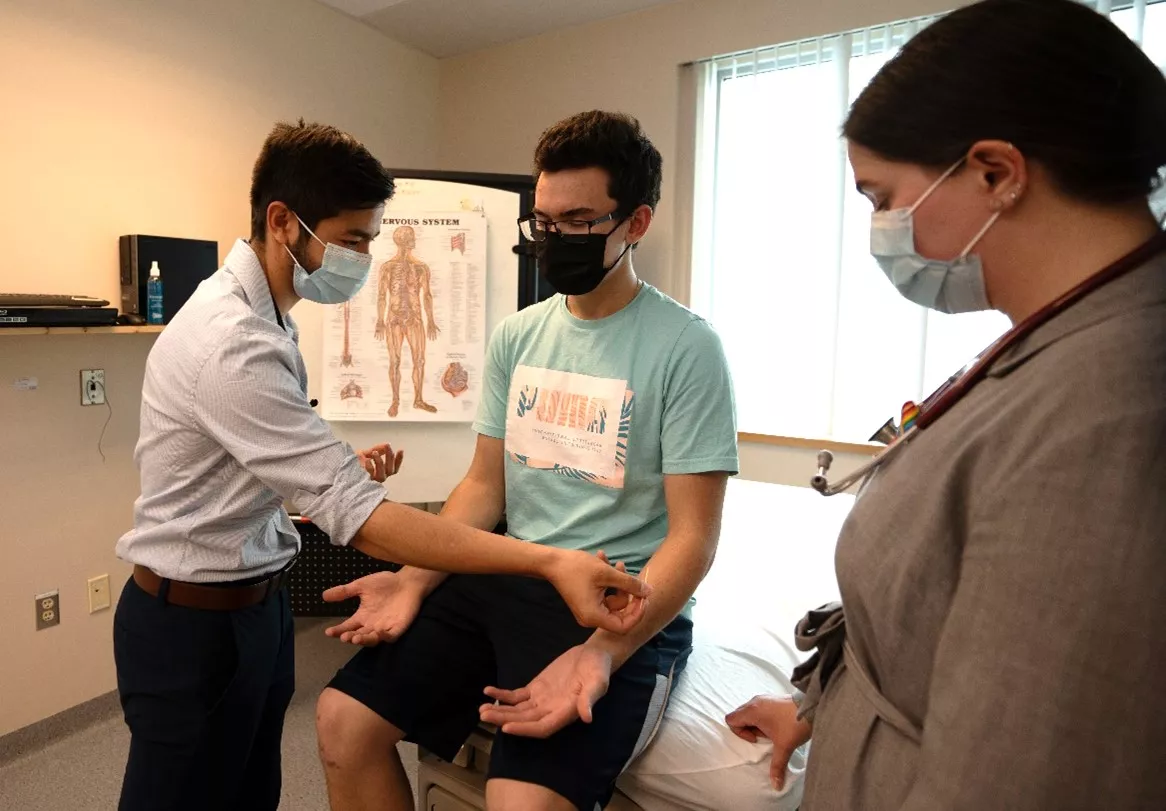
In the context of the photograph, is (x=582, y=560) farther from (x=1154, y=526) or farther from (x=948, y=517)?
(x=1154, y=526)

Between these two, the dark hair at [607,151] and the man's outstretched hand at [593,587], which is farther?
the dark hair at [607,151]

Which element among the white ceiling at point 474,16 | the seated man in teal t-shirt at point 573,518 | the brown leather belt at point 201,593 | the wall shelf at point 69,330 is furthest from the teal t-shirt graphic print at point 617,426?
the white ceiling at point 474,16

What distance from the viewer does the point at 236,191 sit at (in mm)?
2779

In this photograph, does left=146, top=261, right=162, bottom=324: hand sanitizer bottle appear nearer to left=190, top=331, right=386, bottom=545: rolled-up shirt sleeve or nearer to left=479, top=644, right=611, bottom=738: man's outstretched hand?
left=190, top=331, right=386, bottom=545: rolled-up shirt sleeve

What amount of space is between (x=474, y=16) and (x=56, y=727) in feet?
10.0

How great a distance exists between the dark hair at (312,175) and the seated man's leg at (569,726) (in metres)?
0.78

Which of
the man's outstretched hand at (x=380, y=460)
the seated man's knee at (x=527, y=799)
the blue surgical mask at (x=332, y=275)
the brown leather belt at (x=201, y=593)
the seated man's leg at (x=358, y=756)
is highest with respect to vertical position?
the blue surgical mask at (x=332, y=275)

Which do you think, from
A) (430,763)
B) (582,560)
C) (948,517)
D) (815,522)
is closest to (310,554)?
(430,763)

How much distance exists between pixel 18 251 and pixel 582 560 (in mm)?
2061

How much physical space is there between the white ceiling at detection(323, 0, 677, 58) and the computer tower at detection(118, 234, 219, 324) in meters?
1.28

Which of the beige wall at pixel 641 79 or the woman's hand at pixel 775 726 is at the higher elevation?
the beige wall at pixel 641 79

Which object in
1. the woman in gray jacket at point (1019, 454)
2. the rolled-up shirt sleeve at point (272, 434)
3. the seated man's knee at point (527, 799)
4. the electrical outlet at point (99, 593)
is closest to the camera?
the woman in gray jacket at point (1019, 454)

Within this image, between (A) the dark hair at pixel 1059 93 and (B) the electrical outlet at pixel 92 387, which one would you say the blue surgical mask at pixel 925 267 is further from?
(B) the electrical outlet at pixel 92 387

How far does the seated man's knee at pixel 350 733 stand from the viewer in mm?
1229
